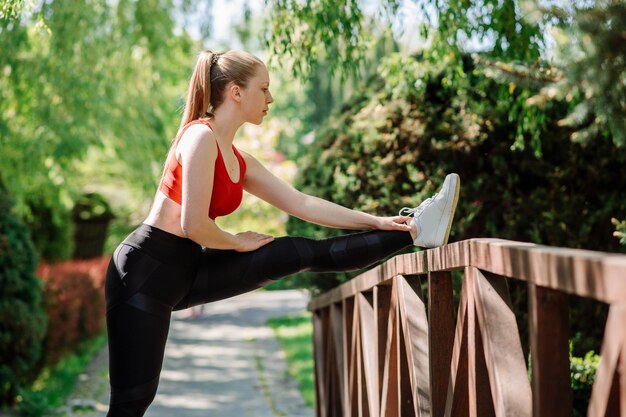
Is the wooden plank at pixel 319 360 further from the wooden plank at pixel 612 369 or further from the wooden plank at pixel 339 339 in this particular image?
the wooden plank at pixel 612 369

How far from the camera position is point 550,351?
1.74 meters

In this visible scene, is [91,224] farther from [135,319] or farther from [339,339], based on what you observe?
[135,319]

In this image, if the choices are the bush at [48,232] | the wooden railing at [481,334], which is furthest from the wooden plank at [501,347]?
the bush at [48,232]

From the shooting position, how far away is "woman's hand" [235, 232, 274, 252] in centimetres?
314

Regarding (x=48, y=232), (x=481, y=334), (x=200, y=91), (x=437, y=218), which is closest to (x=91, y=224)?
(x=48, y=232)

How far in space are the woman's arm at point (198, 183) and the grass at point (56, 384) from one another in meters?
4.40

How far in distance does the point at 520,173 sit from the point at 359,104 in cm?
127

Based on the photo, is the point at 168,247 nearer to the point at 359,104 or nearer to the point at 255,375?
the point at 359,104

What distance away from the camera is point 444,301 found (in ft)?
8.77

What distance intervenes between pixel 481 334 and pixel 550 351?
0.46 metres

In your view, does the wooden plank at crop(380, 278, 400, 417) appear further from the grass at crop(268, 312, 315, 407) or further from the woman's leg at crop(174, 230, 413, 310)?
the grass at crop(268, 312, 315, 407)

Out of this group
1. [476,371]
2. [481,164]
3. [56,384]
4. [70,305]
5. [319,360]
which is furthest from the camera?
[70,305]

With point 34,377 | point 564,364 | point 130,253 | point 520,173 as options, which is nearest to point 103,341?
point 34,377

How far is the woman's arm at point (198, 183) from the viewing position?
2.89 m
